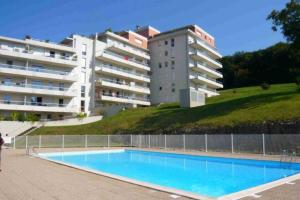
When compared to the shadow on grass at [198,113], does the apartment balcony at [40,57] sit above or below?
above

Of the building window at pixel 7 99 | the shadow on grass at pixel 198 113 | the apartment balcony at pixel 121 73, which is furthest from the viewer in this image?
the apartment balcony at pixel 121 73

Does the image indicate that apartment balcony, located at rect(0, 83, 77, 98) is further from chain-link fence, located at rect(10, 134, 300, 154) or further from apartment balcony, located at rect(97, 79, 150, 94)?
chain-link fence, located at rect(10, 134, 300, 154)

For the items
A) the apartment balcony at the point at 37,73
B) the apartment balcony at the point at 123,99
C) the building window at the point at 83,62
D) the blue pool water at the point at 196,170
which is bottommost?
the blue pool water at the point at 196,170

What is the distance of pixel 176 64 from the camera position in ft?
222

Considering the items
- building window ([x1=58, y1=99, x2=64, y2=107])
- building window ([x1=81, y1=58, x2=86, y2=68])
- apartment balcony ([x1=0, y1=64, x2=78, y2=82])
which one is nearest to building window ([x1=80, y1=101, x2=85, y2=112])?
building window ([x1=58, y1=99, x2=64, y2=107])

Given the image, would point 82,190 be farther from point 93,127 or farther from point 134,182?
point 93,127

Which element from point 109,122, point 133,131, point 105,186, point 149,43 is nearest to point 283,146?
point 105,186

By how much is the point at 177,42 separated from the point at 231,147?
47595mm

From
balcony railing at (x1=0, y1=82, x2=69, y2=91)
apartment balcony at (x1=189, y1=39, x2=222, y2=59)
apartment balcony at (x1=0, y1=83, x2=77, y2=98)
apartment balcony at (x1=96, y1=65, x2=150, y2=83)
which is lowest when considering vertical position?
apartment balcony at (x1=0, y1=83, x2=77, y2=98)

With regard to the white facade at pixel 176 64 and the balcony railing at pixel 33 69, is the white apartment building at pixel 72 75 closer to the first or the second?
the balcony railing at pixel 33 69

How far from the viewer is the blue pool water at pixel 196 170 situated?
1352 cm

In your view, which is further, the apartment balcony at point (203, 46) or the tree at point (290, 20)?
A: the apartment balcony at point (203, 46)

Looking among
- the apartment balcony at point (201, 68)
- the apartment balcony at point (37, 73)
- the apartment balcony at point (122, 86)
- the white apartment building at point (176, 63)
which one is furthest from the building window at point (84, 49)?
the apartment balcony at point (201, 68)

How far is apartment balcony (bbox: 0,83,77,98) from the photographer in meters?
48.1
